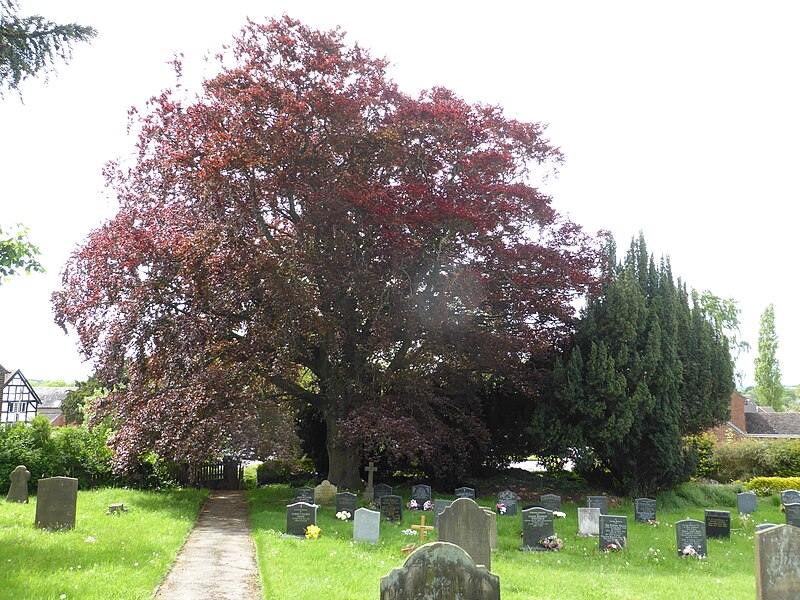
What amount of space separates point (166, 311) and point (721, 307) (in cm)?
4571

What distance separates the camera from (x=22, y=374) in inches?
2191

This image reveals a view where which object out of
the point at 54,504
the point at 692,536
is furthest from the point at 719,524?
the point at 54,504

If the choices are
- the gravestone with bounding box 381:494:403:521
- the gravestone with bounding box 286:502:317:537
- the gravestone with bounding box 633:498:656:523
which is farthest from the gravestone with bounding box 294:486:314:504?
the gravestone with bounding box 633:498:656:523

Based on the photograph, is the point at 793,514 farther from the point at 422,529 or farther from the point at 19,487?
the point at 19,487

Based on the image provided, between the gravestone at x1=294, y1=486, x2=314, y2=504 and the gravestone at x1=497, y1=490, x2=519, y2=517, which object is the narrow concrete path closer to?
the gravestone at x1=294, y1=486, x2=314, y2=504

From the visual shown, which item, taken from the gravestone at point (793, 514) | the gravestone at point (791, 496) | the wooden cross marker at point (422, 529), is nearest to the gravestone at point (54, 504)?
the wooden cross marker at point (422, 529)

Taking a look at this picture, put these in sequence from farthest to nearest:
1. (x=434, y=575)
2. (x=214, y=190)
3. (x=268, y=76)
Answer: (x=268, y=76)
(x=214, y=190)
(x=434, y=575)

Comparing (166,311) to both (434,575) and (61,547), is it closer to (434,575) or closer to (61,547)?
(61,547)

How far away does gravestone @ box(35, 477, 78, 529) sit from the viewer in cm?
1260

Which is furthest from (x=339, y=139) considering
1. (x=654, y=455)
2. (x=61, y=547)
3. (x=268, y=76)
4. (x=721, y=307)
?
(x=721, y=307)

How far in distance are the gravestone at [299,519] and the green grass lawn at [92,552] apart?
6.99ft

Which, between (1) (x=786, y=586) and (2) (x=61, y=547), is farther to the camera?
(2) (x=61, y=547)

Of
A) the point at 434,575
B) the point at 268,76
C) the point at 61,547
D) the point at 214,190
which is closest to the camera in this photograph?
the point at 434,575

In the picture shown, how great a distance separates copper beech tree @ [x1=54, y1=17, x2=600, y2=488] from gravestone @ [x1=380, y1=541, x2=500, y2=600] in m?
11.0
